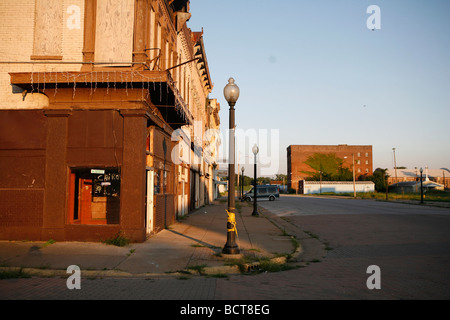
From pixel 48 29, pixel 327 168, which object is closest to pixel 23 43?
pixel 48 29

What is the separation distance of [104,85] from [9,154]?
11.8 feet

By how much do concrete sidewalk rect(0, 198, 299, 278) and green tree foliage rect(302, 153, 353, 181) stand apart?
105733 millimetres

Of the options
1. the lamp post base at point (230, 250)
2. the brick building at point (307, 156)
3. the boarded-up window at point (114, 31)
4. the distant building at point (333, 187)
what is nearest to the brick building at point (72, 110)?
the boarded-up window at point (114, 31)

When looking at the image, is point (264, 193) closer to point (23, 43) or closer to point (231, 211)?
point (23, 43)

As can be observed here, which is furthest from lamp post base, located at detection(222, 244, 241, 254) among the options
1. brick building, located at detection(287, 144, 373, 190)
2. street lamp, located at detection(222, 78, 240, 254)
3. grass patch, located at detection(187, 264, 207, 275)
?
brick building, located at detection(287, 144, 373, 190)

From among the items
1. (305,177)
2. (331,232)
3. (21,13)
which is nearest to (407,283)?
(331,232)

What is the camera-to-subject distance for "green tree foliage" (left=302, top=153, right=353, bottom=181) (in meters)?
115

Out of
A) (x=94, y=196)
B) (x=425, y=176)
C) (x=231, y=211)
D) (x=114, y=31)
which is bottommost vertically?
(x=231, y=211)

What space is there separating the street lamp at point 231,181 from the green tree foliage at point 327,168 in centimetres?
10782

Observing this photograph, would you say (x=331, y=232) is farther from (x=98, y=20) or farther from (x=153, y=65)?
(x=98, y=20)

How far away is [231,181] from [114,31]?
591 cm

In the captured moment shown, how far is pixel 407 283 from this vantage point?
7.14m

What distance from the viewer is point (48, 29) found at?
39.7 ft

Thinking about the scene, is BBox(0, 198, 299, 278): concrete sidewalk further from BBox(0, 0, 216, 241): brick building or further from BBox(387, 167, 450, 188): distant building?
BBox(387, 167, 450, 188): distant building
